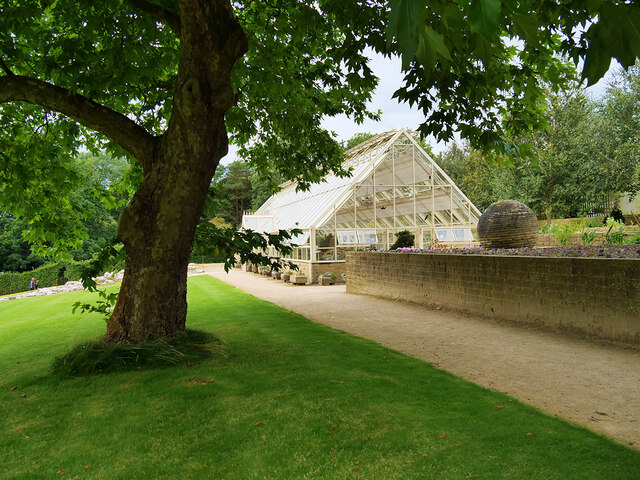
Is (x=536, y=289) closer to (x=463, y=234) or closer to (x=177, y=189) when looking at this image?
(x=177, y=189)

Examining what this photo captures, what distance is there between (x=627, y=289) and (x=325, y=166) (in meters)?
6.43

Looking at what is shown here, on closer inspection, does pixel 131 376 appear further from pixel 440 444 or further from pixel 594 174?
pixel 594 174

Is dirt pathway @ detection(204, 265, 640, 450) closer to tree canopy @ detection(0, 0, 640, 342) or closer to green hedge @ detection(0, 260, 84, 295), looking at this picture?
tree canopy @ detection(0, 0, 640, 342)

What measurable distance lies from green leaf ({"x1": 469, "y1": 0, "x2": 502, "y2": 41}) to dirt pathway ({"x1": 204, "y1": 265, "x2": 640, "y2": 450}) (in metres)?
3.76

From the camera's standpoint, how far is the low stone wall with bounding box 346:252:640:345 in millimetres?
6777

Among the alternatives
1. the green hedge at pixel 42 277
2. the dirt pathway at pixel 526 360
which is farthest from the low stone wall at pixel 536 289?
the green hedge at pixel 42 277

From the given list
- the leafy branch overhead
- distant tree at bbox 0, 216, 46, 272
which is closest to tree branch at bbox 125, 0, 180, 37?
the leafy branch overhead

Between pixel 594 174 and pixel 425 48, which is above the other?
pixel 594 174

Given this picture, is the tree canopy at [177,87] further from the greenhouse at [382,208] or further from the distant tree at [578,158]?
the distant tree at [578,158]

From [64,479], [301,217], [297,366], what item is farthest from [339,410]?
[301,217]

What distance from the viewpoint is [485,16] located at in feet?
3.38

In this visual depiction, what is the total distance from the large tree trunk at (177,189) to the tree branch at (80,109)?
0.80 feet

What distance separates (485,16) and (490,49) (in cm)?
79

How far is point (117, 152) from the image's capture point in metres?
7.93
